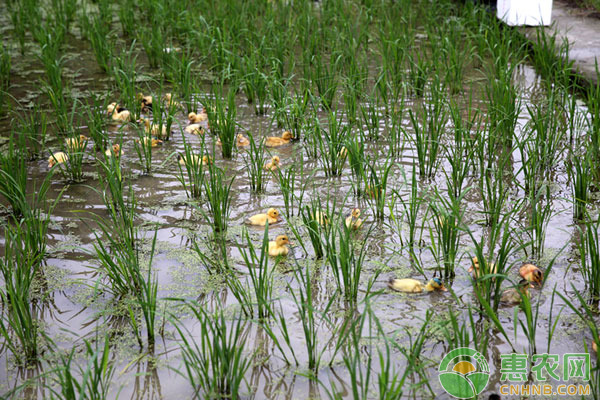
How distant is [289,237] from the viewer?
3750 millimetres

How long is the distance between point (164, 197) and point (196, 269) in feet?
3.13

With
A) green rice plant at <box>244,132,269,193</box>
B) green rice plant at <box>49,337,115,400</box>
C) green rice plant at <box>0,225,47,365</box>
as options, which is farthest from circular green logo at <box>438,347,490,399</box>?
green rice plant at <box>244,132,269,193</box>

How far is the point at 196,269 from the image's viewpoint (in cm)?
349

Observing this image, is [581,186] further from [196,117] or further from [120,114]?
[120,114]

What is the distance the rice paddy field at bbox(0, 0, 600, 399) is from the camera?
2.70 meters

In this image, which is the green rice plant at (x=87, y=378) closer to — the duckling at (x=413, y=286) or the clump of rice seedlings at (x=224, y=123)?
the duckling at (x=413, y=286)

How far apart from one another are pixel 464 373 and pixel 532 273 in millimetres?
831

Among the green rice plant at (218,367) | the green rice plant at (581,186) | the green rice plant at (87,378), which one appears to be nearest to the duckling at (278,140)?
the green rice plant at (581,186)

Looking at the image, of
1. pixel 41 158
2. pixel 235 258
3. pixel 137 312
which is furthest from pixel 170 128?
pixel 137 312

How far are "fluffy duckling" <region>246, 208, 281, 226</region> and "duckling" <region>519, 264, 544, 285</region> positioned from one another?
4.43 ft

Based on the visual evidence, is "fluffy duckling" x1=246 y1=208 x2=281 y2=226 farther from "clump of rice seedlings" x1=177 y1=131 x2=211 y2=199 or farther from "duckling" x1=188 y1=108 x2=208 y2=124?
"duckling" x1=188 y1=108 x2=208 y2=124

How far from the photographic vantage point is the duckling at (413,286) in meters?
3.18

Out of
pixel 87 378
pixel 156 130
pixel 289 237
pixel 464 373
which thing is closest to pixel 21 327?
pixel 87 378

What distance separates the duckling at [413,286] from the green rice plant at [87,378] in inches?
51.2
